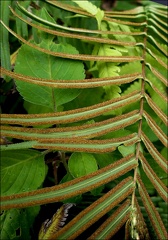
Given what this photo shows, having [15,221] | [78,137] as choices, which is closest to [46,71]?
[78,137]

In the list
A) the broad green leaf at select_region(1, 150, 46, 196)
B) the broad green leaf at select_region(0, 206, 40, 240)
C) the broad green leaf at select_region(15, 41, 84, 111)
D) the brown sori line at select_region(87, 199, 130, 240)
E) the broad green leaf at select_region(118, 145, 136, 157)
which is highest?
the broad green leaf at select_region(15, 41, 84, 111)

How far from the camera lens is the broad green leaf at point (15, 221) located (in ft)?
1.73

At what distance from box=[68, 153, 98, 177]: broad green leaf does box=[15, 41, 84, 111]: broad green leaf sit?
0.09 meters

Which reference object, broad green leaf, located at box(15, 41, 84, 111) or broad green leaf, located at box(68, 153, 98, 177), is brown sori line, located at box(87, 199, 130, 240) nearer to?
broad green leaf, located at box(68, 153, 98, 177)

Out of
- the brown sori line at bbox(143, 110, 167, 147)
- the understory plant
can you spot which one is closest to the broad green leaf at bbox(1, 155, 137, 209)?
the understory plant

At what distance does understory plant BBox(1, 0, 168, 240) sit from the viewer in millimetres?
475

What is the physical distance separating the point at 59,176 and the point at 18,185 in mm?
145

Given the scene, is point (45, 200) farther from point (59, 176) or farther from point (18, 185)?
point (59, 176)

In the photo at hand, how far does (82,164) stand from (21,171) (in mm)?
93

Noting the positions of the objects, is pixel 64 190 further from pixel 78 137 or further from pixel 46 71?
pixel 46 71

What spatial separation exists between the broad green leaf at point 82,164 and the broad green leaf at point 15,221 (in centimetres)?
9

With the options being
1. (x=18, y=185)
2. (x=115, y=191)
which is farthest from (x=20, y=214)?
(x=115, y=191)

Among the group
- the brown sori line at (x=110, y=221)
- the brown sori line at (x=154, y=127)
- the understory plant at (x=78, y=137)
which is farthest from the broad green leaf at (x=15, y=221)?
the brown sori line at (x=154, y=127)

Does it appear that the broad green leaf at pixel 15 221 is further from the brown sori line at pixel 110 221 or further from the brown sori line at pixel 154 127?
the brown sori line at pixel 154 127
